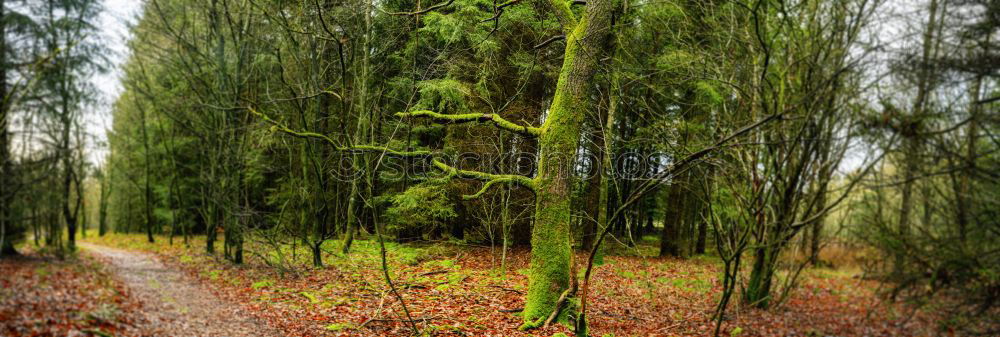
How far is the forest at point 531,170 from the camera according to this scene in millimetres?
4414

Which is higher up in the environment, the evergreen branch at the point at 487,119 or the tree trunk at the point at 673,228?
the evergreen branch at the point at 487,119

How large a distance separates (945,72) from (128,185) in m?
27.6

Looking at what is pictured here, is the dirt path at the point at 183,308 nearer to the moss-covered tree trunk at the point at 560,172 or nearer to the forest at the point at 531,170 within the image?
the forest at the point at 531,170

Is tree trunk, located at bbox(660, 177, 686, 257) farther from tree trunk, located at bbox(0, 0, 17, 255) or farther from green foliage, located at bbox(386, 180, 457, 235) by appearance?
tree trunk, located at bbox(0, 0, 17, 255)

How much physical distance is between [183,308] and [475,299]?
4.77 metres

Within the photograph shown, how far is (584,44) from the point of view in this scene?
527 cm

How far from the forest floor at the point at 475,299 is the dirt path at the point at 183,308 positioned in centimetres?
13

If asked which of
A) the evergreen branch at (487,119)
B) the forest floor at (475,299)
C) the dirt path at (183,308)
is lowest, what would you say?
the dirt path at (183,308)

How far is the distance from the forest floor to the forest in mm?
64

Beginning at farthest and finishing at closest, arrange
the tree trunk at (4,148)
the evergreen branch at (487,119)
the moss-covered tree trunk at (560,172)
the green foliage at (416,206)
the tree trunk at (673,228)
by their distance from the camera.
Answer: the tree trunk at (673,228) → the green foliage at (416,206) → the evergreen branch at (487,119) → the moss-covered tree trunk at (560,172) → the tree trunk at (4,148)

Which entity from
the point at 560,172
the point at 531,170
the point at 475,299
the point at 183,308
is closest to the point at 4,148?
the point at 183,308

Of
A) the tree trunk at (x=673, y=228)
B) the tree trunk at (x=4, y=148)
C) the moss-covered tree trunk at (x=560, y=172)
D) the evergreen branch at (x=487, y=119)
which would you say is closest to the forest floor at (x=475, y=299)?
the moss-covered tree trunk at (x=560, y=172)

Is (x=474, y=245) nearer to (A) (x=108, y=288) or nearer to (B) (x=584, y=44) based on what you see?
(B) (x=584, y=44)

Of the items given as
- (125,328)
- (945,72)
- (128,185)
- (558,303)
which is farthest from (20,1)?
(128,185)
